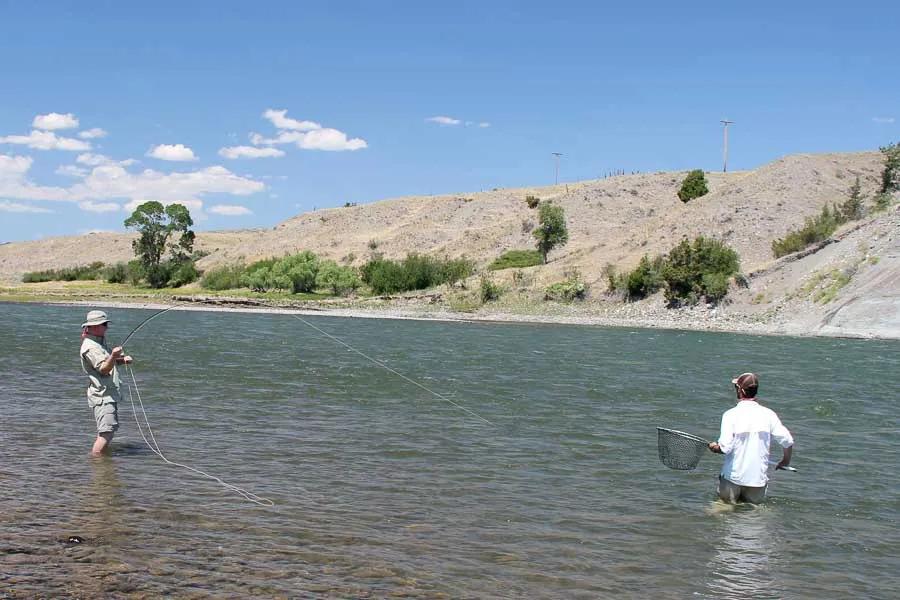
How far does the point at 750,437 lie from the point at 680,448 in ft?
4.86

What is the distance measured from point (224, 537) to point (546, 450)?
6.53m

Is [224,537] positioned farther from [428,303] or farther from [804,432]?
[428,303]

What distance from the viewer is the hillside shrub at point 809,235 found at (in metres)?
59.8

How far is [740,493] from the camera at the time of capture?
10.2m

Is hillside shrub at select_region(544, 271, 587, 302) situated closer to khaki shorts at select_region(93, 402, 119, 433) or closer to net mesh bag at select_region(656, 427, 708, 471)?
net mesh bag at select_region(656, 427, 708, 471)

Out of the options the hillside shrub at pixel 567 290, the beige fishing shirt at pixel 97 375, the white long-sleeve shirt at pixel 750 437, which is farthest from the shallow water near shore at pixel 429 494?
the hillside shrub at pixel 567 290

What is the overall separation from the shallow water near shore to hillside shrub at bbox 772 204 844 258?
127 ft

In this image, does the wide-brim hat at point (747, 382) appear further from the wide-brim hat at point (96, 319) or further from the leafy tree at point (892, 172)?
the leafy tree at point (892, 172)

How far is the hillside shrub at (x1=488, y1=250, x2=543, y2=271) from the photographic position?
267 ft

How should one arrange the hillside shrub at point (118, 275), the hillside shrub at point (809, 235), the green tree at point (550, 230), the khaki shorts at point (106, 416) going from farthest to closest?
1. the hillside shrub at point (118, 275)
2. the green tree at point (550, 230)
3. the hillside shrub at point (809, 235)
4. the khaki shorts at point (106, 416)

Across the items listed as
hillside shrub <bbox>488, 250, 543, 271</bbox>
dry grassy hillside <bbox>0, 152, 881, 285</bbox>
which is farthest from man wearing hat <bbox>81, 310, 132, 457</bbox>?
hillside shrub <bbox>488, 250, 543, 271</bbox>

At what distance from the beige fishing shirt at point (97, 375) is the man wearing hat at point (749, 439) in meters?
7.89

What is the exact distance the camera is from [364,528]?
911cm

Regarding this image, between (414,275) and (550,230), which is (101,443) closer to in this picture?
(414,275)
